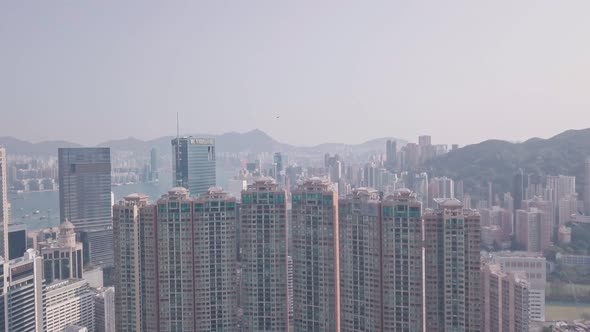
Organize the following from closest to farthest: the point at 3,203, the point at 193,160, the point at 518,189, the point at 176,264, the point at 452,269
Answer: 1. the point at 452,269
2. the point at 176,264
3. the point at 3,203
4. the point at 518,189
5. the point at 193,160

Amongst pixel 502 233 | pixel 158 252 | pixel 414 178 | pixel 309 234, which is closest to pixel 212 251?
pixel 158 252

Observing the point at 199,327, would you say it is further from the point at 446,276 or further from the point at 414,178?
the point at 414,178

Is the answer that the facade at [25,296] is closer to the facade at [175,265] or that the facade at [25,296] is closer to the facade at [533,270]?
the facade at [175,265]

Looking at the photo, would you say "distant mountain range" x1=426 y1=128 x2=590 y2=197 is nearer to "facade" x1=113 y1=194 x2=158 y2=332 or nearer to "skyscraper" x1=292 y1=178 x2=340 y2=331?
"skyscraper" x1=292 y1=178 x2=340 y2=331

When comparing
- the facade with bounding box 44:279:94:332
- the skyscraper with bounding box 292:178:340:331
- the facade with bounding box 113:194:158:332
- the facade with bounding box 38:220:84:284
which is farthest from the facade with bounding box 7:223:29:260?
the skyscraper with bounding box 292:178:340:331

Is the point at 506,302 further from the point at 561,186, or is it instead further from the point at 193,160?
the point at 193,160

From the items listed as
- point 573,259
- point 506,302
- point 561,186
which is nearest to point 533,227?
point 573,259
